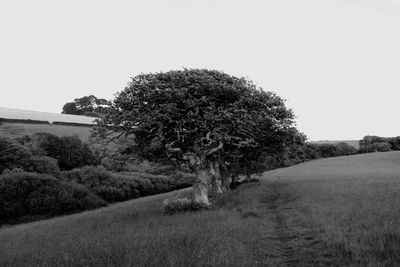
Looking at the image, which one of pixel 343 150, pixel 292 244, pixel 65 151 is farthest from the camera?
pixel 343 150

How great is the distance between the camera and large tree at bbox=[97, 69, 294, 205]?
2162cm

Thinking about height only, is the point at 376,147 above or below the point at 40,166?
above

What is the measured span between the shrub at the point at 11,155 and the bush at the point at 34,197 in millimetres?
13397

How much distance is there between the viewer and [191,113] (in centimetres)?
2241

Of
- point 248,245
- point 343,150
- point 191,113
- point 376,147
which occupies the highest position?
point 376,147

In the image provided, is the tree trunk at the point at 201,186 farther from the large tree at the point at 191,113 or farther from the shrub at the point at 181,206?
the shrub at the point at 181,206

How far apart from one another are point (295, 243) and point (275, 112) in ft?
54.5

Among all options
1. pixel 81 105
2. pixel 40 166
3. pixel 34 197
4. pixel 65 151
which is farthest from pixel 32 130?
pixel 81 105

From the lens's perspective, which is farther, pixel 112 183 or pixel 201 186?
pixel 112 183

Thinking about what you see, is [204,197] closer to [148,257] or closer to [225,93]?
[225,93]

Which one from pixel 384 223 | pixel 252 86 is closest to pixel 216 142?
pixel 252 86

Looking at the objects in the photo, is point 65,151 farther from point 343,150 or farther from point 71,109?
point 343,150

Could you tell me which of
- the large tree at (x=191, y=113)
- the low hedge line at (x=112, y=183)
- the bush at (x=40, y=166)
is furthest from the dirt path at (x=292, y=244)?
the bush at (x=40, y=166)

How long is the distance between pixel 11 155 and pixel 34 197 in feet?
57.5
